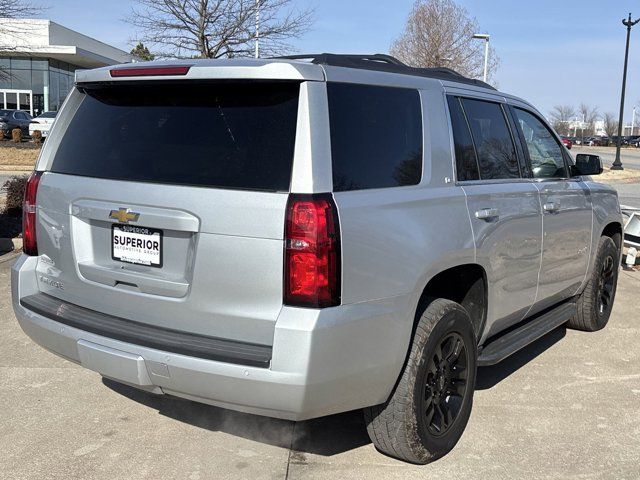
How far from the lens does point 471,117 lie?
3.93 metres

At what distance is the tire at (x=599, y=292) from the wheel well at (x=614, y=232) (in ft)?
0.28

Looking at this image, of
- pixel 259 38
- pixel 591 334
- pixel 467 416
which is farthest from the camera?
pixel 259 38

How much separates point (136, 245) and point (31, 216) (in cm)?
90

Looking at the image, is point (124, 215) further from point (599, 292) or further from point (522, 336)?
point (599, 292)

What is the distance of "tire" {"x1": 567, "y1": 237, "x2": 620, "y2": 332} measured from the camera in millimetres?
5551

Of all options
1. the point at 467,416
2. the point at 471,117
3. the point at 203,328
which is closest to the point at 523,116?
the point at 471,117

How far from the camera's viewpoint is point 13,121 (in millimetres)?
32969

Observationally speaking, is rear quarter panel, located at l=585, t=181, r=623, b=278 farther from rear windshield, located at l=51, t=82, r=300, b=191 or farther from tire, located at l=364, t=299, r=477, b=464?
rear windshield, located at l=51, t=82, r=300, b=191

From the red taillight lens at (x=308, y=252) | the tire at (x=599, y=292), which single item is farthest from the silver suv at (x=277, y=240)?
the tire at (x=599, y=292)

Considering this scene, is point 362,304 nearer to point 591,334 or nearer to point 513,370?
point 513,370

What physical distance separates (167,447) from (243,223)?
151 cm

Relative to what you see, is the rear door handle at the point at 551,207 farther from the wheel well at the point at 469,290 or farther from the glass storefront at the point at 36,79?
the glass storefront at the point at 36,79

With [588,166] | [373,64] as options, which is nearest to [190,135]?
[373,64]

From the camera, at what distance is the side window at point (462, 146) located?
3.67m
